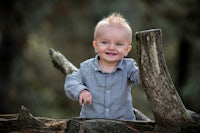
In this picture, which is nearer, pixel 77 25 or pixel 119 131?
pixel 119 131

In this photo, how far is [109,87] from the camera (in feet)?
9.23

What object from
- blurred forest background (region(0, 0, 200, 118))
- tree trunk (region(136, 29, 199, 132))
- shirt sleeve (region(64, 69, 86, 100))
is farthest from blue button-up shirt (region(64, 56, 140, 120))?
blurred forest background (region(0, 0, 200, 118))

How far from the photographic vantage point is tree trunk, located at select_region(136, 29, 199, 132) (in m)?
2.32

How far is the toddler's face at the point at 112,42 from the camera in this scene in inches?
108

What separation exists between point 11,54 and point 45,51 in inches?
111

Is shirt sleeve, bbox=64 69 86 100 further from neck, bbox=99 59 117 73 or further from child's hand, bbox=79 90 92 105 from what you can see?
neck, bbox=99 59 117 73

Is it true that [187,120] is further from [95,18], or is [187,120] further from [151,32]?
[95,18]

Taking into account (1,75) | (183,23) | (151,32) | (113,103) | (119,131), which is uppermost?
(183,23)

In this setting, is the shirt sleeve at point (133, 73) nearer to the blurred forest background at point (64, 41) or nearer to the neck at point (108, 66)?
the neck at point (108, 66)

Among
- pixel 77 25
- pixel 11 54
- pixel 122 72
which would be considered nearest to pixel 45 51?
pixel 77 25

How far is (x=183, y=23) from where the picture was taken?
10.8 meters

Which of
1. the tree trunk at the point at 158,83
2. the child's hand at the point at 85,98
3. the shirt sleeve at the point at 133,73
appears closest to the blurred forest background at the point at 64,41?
the shirt sleeve at the point at 133,73

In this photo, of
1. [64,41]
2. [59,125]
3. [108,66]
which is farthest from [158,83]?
[64,41]

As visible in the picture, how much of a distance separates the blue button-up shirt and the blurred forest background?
7.13m
